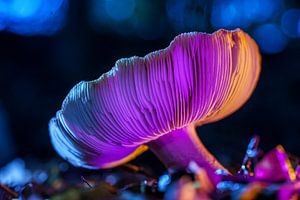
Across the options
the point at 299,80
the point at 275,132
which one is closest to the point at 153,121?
the point at 275,132

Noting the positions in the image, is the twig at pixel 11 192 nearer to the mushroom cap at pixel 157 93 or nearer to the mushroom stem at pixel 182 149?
the mushroom cap at pixel 157 93

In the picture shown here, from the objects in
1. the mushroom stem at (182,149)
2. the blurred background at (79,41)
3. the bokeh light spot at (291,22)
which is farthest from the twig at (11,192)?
the bokeh light spot at (291,22)

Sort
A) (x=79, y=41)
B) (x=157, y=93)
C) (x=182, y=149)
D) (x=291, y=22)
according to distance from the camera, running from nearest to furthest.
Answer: (x=157, y=93), (x=182, y=149), (x=291, y=22), (x=79, y=41)

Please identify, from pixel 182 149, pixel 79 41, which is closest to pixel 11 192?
pixel 182 149

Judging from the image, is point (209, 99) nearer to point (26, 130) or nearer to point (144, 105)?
point (144, 105)

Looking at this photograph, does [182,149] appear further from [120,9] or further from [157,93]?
[120,9]

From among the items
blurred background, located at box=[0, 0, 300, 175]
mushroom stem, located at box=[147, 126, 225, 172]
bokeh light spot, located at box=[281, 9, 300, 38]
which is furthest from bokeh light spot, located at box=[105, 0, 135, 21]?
mushroom stem, located at box=[147, 126, 225, 172]
